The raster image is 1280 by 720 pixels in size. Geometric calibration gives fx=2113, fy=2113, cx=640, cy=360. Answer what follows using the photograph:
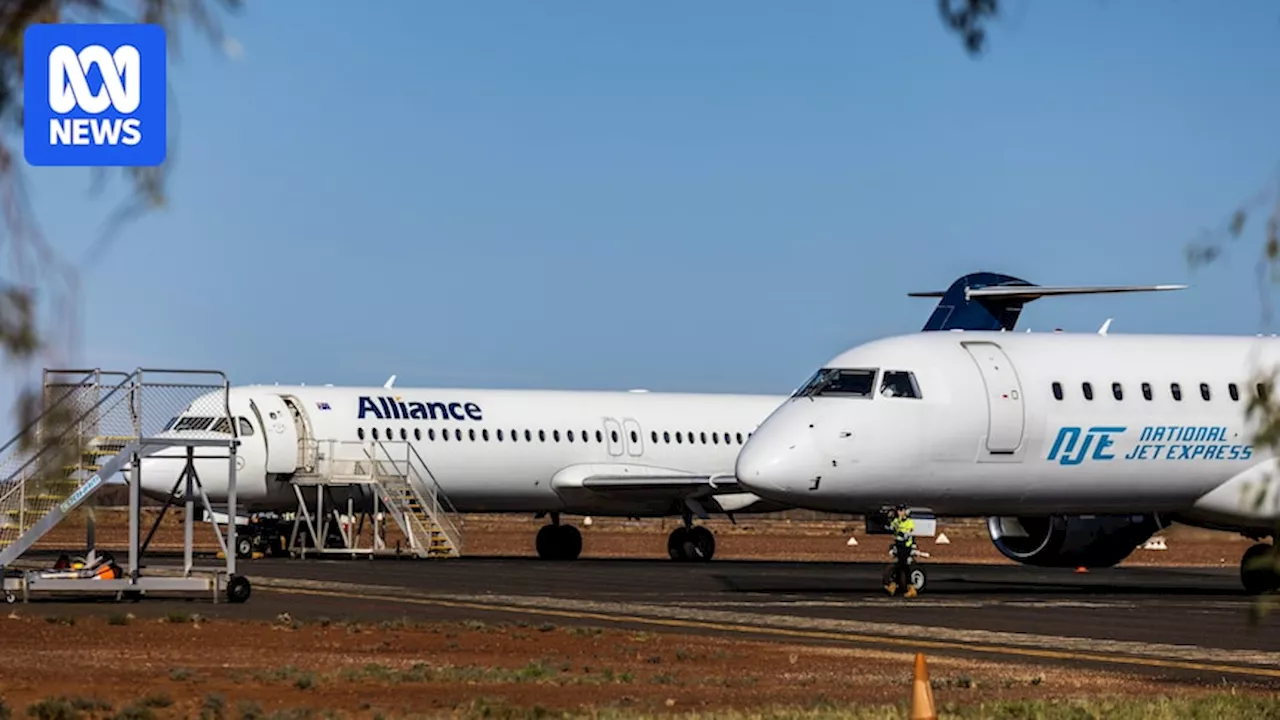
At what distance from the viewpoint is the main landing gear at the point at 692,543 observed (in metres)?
48.9

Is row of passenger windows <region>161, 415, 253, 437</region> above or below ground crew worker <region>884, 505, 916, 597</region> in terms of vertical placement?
above

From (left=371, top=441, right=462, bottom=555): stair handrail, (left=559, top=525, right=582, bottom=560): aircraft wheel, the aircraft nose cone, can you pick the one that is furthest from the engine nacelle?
(left=559, top=525, right=582, bottom=560): aircraft wheel

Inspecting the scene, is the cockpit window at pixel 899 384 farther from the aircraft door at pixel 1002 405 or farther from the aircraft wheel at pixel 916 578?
the aircraft wheel at pixel 916 578

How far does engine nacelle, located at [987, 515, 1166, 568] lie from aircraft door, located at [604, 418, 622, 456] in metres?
16.8

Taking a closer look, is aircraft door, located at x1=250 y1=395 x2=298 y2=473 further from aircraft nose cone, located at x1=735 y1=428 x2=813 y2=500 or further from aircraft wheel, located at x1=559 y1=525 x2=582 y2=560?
aircraft nose cone, located at x1=735 y1=428 x2=813 y2=500

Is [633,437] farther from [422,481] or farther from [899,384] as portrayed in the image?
[899,384]

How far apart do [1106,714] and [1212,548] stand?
62587 mm

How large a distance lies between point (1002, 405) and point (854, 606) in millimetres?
4472

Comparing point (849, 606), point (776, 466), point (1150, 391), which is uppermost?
point (1150, 391)

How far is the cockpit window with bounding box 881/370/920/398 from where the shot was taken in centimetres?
2991

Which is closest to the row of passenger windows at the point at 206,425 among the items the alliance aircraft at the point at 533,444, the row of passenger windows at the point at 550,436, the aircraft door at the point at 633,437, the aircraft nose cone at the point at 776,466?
the alliance aircraft at the point at 533,444

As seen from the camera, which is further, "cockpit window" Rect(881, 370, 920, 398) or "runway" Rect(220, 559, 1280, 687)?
"cockpit window" Rect(881, 370, 920, 398)

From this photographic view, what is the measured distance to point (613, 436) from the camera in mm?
50781

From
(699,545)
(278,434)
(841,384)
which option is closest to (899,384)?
(841,384)
